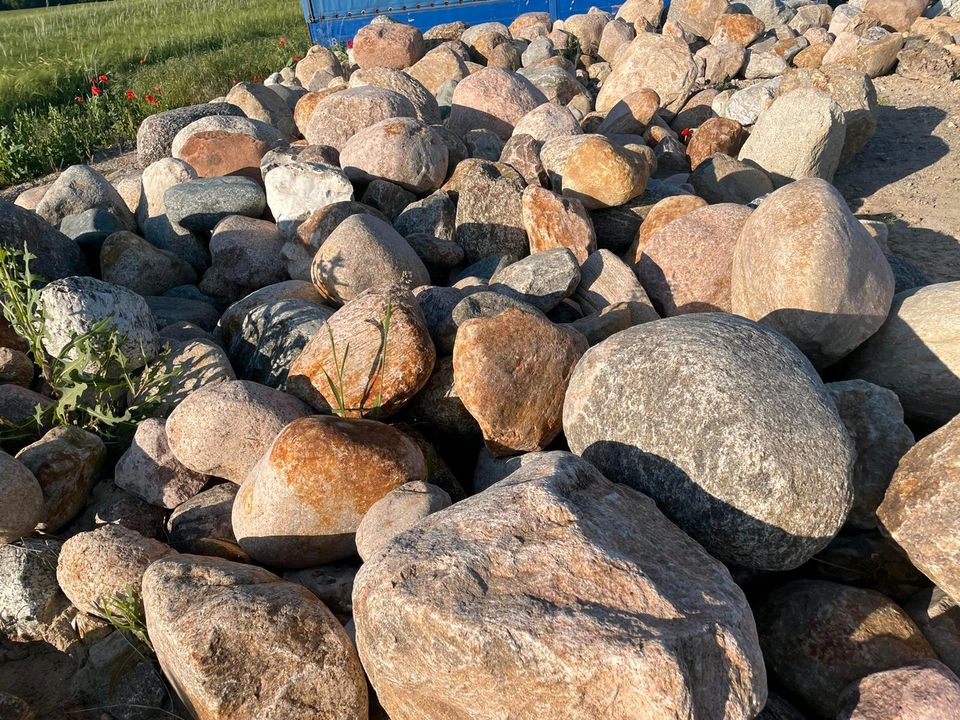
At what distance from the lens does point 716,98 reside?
753 cm

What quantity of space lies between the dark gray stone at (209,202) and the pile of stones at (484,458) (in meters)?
0.02

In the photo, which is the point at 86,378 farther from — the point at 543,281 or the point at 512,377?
the point at 543,281

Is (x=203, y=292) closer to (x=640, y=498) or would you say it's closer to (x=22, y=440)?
(x=22, y=440)

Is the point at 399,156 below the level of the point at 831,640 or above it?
above

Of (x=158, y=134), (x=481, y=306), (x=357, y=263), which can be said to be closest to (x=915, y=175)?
(x=481, y=306)

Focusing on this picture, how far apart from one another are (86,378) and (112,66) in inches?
397

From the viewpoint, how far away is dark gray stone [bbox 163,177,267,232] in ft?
16.3

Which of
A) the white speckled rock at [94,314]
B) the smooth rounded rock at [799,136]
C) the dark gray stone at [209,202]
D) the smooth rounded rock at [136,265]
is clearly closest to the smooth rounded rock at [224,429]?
the white speckled rock at [94,314]

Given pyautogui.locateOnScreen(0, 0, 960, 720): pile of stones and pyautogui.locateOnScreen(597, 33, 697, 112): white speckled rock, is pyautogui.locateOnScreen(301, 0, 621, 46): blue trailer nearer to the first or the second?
pyautogui.locateOnScreen(597, 33, 697, 112): white speckled rock

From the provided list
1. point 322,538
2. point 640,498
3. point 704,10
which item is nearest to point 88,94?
point 704,10

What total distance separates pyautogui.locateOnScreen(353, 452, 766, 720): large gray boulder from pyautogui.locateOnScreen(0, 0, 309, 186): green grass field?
8.32 metres

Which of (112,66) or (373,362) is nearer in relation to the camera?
(373,362)

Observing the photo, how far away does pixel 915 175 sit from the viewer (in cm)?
665

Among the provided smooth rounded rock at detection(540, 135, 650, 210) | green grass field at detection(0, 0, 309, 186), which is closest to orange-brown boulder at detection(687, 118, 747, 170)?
smooth rounded rock at detection(540, 135, 650, 210)
